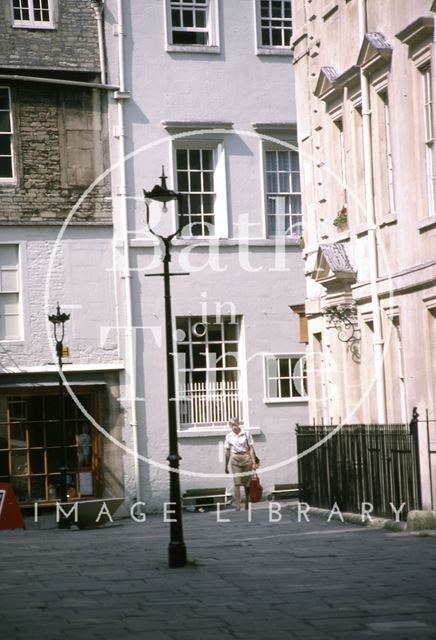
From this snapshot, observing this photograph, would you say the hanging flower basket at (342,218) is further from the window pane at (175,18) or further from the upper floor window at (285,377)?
the window pane at (175,18)

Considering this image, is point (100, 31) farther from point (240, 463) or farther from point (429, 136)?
point (429, 136)

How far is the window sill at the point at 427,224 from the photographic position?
21203mm

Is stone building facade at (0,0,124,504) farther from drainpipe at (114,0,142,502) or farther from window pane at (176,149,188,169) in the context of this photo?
window pane at (176,149,188,169)

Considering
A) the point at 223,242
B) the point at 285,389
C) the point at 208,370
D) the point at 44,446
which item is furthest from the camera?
the point at 285,389

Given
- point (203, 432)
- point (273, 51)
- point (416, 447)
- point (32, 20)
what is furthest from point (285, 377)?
point (416, 447)

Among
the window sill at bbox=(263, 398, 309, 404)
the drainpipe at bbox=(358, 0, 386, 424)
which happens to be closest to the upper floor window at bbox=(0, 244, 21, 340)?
the window sill at bbox=(263, 398, 309, 404)

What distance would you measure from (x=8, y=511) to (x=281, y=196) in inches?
421

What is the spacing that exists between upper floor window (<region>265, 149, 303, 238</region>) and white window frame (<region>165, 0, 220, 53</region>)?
2.80 metres

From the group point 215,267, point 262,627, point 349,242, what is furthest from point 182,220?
point 262,627

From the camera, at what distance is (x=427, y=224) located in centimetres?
2139

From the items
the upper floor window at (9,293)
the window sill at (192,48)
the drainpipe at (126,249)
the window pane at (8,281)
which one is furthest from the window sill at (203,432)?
the window sill at (192,48)

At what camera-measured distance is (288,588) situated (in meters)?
15.2

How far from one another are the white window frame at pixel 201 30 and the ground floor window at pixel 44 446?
324 inches

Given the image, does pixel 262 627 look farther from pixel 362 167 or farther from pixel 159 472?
pixel 159 472
